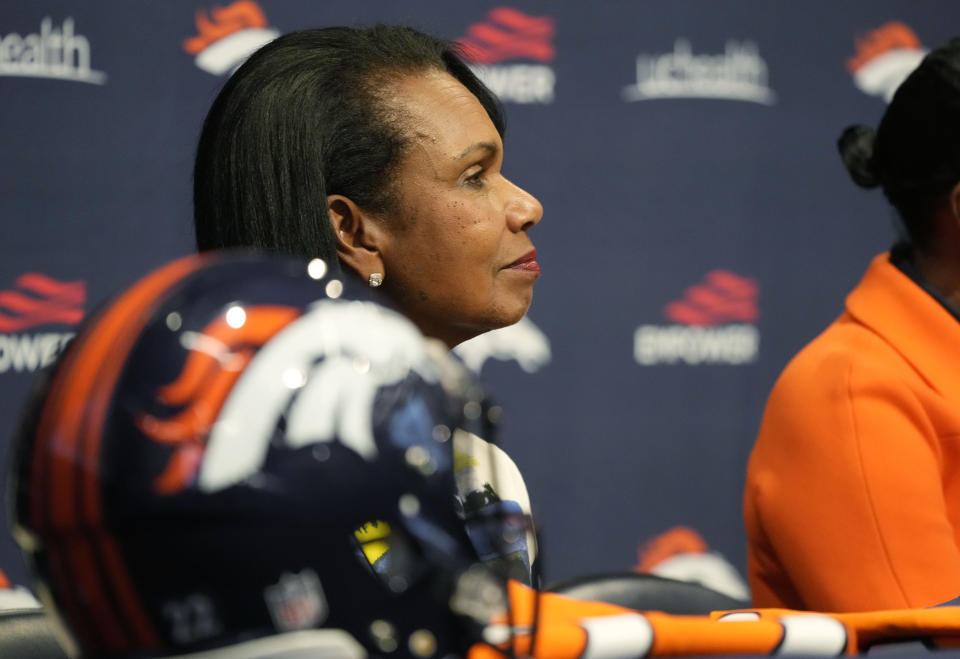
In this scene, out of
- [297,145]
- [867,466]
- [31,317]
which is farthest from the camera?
[31,317]

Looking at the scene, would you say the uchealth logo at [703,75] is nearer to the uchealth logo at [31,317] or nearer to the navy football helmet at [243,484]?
the uchealth logo at [31,317]

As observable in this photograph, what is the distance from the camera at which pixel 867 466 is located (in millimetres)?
1188

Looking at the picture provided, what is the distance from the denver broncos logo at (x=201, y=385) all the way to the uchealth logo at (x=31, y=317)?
1.52 meters

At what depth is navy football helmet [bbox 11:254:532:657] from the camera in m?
0.54

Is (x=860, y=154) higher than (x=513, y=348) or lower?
higher

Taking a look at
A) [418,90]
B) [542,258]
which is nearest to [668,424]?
[542,258]

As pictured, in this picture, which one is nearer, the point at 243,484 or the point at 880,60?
the point at 243,484

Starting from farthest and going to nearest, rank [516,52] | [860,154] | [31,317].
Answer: [516,52], [31,317], [860,154]

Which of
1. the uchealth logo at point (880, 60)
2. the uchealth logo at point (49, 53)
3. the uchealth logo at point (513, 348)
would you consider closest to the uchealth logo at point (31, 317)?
the uchealth logo at point (49, 53)

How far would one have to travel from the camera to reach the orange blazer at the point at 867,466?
1.16m

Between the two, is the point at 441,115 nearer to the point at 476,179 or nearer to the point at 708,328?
the point at 476,179

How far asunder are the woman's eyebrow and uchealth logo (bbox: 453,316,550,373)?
1144 millimetres

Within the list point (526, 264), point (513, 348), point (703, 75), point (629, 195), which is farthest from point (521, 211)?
point (703, 75)

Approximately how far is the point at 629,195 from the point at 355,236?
1.37m
